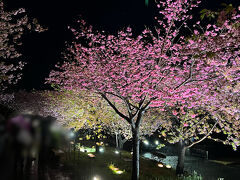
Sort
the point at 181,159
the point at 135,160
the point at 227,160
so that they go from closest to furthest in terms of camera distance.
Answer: the point at 135,160
the point at 181,159
the point at 227,160

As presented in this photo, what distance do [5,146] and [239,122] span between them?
13.4 meters

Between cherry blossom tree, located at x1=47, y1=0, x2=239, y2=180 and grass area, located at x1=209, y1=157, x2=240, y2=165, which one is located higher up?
cherry blossom tree, located at x1=47, y1=0, x2=239, y2=180

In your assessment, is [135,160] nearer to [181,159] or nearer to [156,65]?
[156,65]

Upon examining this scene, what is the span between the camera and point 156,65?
33.6ft

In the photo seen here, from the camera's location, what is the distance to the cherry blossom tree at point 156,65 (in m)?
9.36

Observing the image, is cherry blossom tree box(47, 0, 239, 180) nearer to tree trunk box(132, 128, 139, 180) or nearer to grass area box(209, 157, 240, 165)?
tree trunk box(132, 128, 139, 180)

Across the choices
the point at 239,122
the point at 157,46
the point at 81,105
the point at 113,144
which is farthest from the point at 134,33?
the point at 113,144

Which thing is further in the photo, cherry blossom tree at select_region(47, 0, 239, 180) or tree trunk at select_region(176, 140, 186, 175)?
tree trunk at select_region(176, 140, 186, 175)

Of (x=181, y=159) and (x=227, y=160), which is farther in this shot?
(x=227, y=160)

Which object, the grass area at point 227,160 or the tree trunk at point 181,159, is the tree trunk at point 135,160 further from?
the grass area at point 227,160

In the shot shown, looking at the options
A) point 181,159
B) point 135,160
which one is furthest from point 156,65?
point 181,159

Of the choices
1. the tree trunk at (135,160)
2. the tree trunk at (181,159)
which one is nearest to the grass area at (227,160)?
the tree trunk at (181,159)

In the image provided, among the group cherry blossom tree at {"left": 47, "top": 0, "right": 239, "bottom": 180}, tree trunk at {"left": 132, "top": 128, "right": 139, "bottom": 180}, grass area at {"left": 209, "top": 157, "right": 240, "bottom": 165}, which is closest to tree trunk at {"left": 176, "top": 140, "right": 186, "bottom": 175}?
cherry blossom tree at {"left": 47, "top": 0, "right": 239, "bottom": 180}

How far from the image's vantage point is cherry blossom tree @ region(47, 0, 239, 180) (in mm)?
9363
